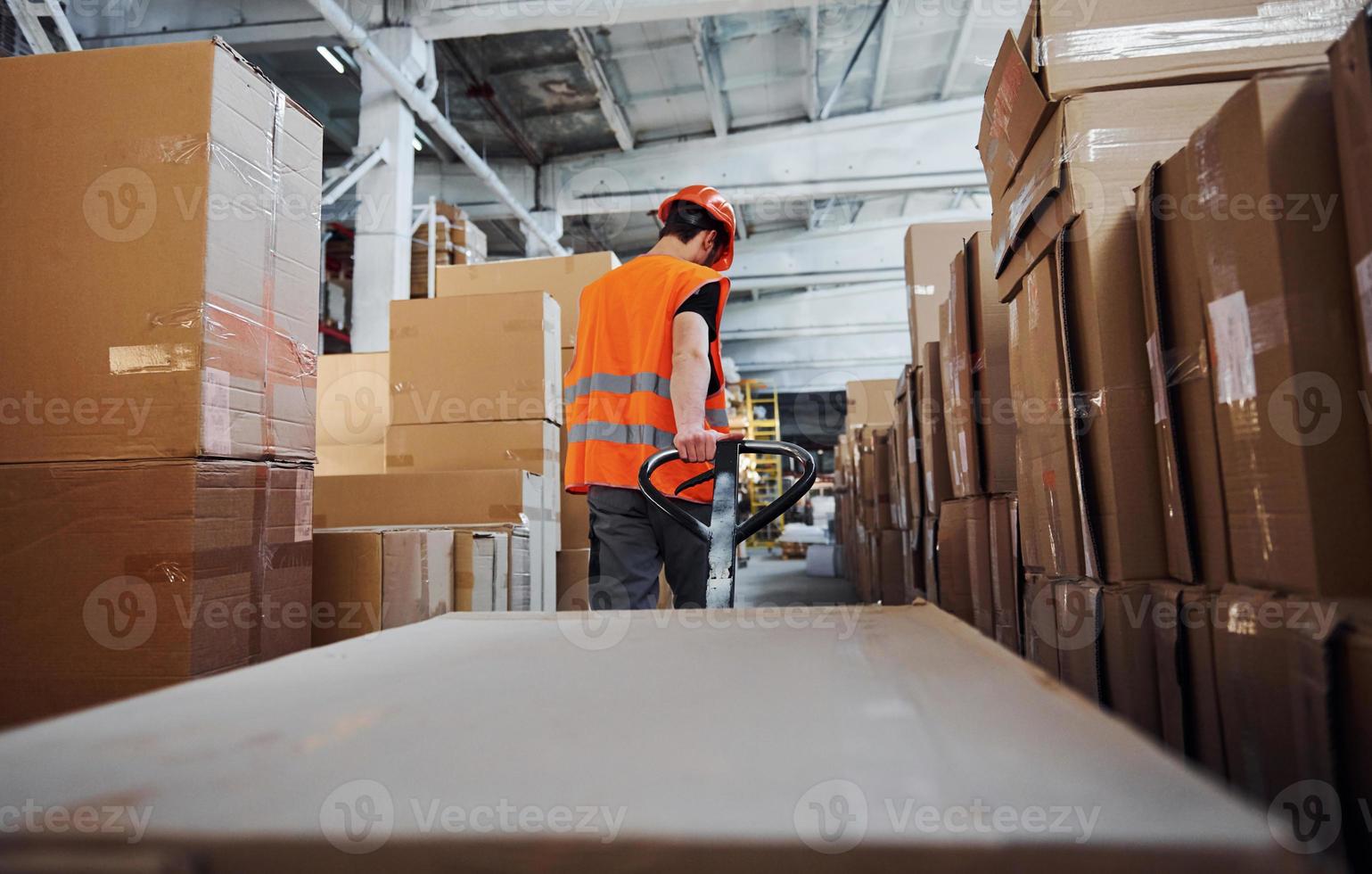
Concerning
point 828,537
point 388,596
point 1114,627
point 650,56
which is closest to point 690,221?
point 388,596

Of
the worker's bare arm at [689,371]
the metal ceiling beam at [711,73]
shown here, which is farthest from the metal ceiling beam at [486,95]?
the worker's bare arm at [689,371]

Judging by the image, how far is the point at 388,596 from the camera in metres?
1.96

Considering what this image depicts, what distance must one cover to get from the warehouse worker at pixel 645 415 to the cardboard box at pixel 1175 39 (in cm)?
97

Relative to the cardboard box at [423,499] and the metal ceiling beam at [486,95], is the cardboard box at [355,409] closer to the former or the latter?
the cardboard box at [423,499]

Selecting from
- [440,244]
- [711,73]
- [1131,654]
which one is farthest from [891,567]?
[711,73]

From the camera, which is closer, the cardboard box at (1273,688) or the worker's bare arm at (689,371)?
the cardboard box at (1273,688)

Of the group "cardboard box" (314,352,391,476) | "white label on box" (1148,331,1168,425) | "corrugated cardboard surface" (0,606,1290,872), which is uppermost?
"cardboard box" (314,352,391,476)

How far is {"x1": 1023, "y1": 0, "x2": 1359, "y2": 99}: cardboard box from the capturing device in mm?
1139

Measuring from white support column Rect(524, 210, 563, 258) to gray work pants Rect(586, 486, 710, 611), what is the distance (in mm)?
6119

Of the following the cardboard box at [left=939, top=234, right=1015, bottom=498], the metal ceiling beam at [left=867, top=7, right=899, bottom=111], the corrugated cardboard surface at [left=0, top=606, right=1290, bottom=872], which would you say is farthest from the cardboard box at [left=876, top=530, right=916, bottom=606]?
the metal ceiling beam at [left=867, top=7, right=899, bottom=111]

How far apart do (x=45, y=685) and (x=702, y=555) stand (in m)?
1.33

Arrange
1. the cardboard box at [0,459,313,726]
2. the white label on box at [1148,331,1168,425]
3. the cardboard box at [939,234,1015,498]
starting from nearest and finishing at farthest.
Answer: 1. the white label on box at [1148,331,1168,425]
2. the cardboard box at [0,459,313,726]
3. the cardboard box at [939,234,1015,498]

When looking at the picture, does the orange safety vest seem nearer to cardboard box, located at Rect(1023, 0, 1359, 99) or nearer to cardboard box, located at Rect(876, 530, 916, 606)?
cardboard box, located at Rect(1023, 0, 1359, 99)

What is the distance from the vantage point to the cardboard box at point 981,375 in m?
1.83
